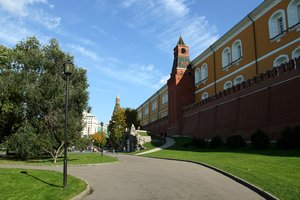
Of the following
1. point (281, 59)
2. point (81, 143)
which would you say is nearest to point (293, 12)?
point (281, 59)

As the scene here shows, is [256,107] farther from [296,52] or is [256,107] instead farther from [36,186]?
[36,186]

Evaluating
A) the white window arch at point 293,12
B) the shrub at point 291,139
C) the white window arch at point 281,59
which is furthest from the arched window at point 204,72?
the shrub at point 291,139

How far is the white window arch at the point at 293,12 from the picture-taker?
2966 cm

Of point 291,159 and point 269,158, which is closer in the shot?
point 291,159

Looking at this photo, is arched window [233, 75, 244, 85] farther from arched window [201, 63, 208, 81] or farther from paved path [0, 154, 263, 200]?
paved path [0, 154, 263, 200]

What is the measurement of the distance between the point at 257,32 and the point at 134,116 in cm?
4670

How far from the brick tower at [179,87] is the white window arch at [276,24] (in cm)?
2135

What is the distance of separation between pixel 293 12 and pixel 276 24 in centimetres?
281

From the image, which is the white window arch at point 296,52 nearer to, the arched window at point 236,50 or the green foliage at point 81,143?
the arched window at point 236,50

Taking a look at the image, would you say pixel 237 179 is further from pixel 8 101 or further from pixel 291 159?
pixel 8 101

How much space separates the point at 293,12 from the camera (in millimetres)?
30016

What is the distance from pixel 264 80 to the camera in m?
28.5

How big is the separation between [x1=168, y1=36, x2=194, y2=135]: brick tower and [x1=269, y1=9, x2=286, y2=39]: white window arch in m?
21.4

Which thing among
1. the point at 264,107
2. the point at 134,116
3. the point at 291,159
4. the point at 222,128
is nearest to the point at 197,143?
the point at 222,128
